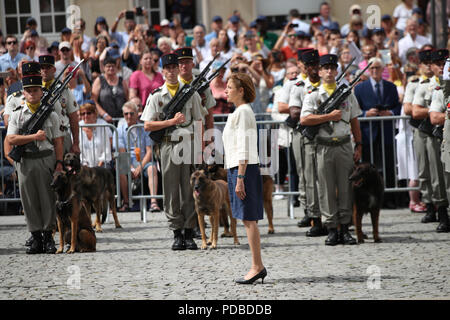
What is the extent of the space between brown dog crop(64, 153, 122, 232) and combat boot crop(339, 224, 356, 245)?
338 cm

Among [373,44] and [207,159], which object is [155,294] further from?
[373,44]

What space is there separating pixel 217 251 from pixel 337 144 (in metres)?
2.09

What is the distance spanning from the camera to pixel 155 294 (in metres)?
7.74

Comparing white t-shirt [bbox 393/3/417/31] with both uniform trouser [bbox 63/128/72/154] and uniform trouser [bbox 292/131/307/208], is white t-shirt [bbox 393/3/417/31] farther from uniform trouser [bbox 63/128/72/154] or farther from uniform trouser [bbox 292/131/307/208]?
uniform trouser [bbox 63/128/72/154]

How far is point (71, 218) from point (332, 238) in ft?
10.9

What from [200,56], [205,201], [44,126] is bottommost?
[205,201]

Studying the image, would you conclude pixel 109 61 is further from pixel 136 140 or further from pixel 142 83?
pixel 136 140

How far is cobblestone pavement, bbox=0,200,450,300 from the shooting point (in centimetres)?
775

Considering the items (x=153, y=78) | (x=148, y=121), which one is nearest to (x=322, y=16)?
(x=153, y=78)

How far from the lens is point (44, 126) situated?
34.8 feet

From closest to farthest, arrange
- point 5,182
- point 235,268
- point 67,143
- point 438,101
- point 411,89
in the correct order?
point 235,268 < point 438,101 < point 67,143 < point 411,89 < point 5,182

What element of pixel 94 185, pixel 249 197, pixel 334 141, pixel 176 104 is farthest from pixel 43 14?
pixel 249 197

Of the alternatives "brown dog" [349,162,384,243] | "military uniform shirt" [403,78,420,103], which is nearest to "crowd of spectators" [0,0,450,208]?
"military uniform shirt" [403,78,420,103]

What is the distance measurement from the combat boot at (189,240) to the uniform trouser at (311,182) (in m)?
1.88
